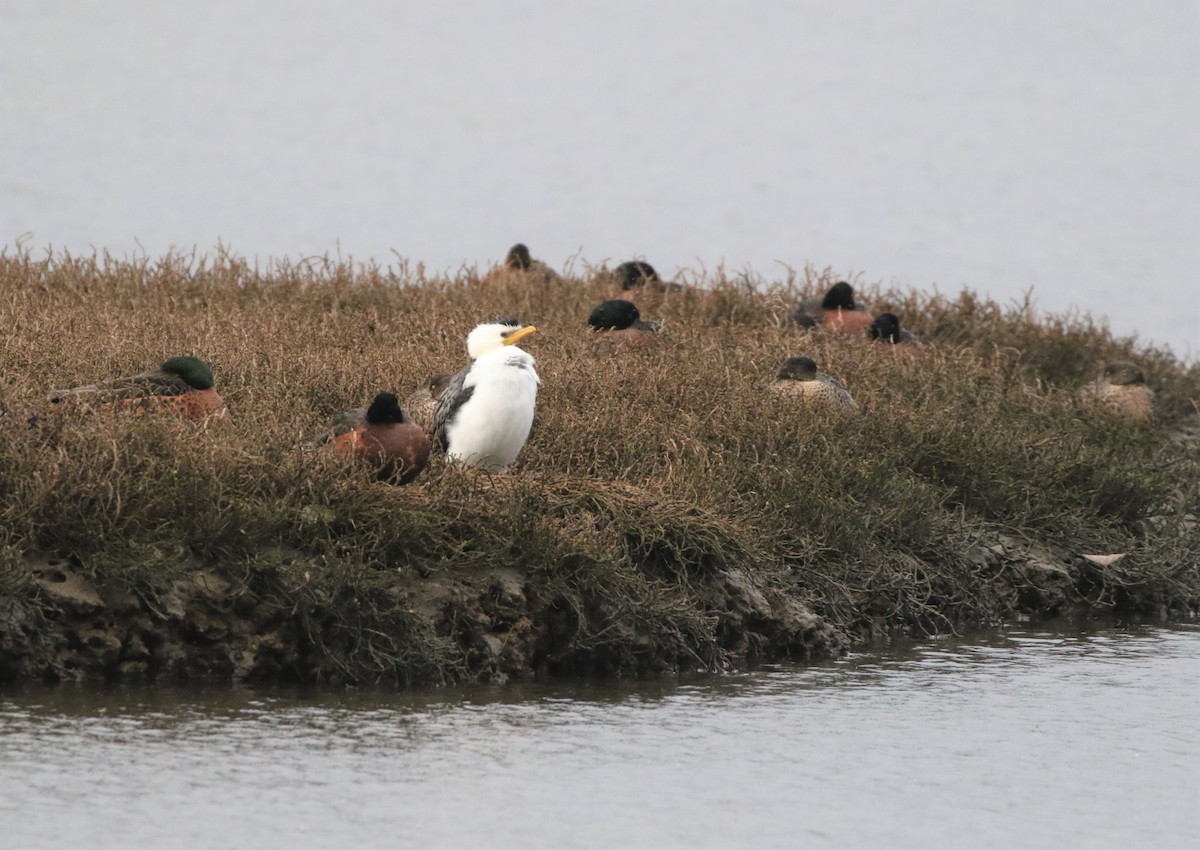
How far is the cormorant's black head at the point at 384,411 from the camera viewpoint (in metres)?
8.60

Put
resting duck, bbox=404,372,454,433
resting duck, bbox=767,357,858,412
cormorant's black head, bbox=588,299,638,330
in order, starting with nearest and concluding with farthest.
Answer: resting duck, bbox=404,372,454,433 → resting duck, bbox=767,357,858,412 → cormorant's black head, bbox=588,299,638,330

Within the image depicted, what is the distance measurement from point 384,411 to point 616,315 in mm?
4909

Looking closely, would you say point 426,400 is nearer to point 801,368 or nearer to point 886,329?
point 801,368

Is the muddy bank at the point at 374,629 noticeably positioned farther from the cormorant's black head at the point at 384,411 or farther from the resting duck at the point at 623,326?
the resting duck at the point at 623,326

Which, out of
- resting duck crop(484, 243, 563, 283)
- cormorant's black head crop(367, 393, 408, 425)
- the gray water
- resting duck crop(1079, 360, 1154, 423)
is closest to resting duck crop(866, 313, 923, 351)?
resting duck crop(1079, 360, 1154, 423)

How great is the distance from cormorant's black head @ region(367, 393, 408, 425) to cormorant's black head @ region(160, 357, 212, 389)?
1227mm

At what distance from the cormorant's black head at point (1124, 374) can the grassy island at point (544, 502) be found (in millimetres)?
330

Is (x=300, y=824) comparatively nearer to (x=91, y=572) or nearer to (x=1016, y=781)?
(x=91, y=572)

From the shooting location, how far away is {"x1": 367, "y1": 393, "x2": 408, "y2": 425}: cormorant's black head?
8.60 m

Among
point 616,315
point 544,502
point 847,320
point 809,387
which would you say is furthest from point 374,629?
point 847,320

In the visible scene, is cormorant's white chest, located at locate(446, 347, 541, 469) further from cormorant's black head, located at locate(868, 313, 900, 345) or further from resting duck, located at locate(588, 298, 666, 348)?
cormorant's black head, located at locate(868, 313, 900, 345)

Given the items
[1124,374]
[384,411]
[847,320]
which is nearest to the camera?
[384,411]

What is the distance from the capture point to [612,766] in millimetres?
6848

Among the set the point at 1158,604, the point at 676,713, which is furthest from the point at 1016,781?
the point at 1158,604
